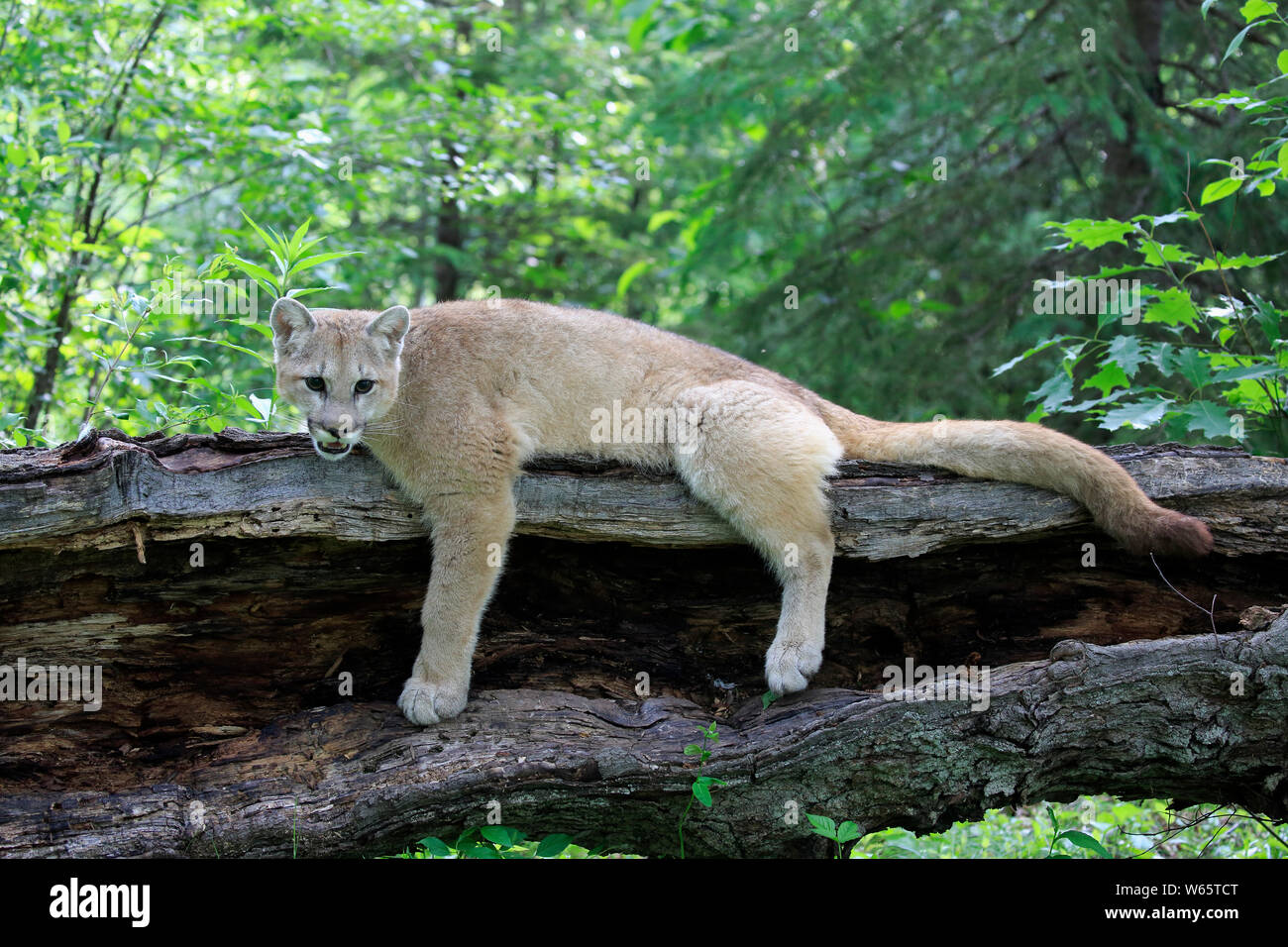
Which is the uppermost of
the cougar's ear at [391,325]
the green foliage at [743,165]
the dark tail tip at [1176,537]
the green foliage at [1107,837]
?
the green foliage at [743,165]

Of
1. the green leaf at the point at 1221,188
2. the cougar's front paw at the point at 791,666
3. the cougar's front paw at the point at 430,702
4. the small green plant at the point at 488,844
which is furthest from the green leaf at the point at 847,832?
the green leaf at the point at 1221,188

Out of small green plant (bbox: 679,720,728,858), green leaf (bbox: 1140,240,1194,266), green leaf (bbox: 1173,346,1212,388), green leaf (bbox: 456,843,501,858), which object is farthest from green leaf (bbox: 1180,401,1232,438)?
green leaf (bbox: 456,843,501,858)

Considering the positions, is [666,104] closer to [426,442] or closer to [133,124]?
[133,124]

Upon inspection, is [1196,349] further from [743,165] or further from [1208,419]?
[743,165]

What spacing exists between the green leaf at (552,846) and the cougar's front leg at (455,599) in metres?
0.83

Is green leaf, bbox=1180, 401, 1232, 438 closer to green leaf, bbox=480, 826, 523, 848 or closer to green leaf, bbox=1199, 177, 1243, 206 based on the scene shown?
green leaf, bbox=1199, 177, 1243, 206

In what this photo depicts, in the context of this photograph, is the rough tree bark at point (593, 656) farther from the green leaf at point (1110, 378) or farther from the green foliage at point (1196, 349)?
the green leaf at point (1110, 378)

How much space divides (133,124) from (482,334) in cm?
→ 487

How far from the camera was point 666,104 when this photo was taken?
32.5 feet

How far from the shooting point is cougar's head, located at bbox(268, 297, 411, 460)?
17.0 feet

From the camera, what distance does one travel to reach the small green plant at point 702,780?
4473 millimetres

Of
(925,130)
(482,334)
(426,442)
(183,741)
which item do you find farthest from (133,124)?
(925,130)

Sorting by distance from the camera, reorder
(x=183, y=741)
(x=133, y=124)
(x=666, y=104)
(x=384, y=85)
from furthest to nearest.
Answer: (x=384, y=85), (x=666, y=104), (x=133, y=124), (x=183, y=741)

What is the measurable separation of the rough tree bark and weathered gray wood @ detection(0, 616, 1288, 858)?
0.05ft
